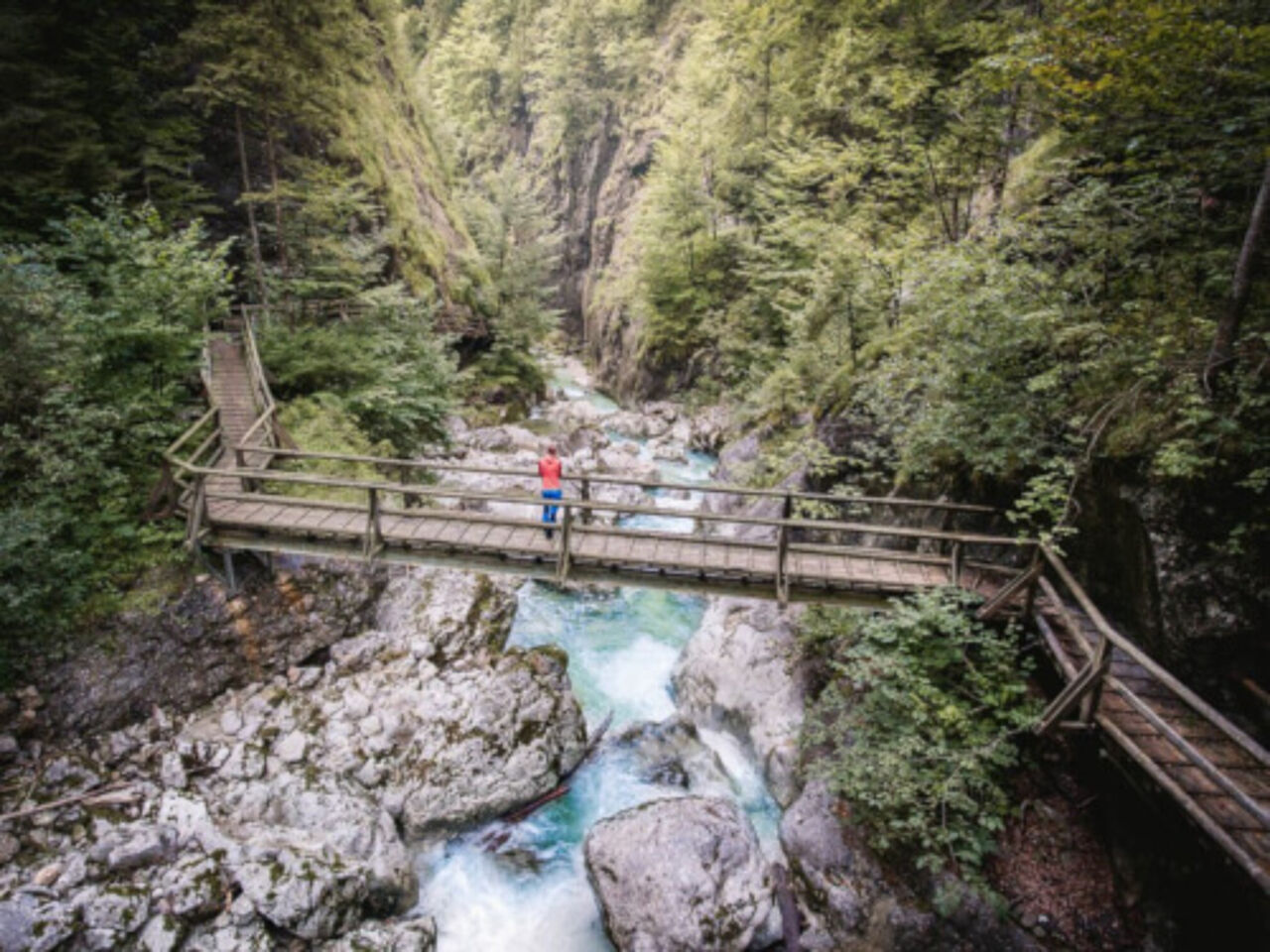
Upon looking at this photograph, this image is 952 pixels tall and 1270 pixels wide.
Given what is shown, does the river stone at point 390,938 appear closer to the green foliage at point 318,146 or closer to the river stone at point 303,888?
the river stone at point 303,888

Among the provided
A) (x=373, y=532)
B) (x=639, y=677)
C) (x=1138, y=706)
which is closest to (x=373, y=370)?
(x=373, y=532)

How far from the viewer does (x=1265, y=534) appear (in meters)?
5.25

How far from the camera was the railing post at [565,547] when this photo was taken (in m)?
8.34

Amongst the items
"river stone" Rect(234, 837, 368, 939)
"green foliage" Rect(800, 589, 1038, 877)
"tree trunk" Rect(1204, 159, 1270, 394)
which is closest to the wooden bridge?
"green foliage" Rect(800, 589, 1038, 877)

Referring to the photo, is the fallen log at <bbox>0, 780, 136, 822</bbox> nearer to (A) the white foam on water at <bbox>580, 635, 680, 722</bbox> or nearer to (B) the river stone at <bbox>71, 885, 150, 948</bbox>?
(B) the river stone at <bbox>71, 885, 150, 948</bbox>

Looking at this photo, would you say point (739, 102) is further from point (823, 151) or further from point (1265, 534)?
point (1265, 534)

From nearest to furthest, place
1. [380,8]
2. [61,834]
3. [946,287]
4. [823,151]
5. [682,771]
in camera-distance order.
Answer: [61,834]
[946,287]
[682,771]
[823,151]
[380,8]

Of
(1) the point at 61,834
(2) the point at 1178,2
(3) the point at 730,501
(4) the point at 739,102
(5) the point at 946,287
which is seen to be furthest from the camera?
(4) the point at 739,102

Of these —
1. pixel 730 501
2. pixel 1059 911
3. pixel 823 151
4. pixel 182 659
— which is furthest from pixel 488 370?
pixel 1059 911

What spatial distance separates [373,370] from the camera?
1508 cm

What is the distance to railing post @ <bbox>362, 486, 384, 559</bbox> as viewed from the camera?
8.65 metres

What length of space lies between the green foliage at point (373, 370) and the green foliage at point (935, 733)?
472 inches

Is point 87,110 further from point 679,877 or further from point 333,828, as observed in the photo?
point 679,877

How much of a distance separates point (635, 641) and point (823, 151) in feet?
40.0
